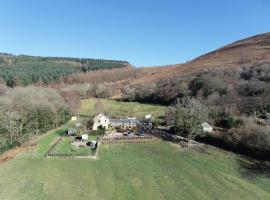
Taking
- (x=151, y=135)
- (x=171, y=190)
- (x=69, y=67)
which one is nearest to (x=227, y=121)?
(x=151, y=135)

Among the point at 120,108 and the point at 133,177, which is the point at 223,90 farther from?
the point at 133,177

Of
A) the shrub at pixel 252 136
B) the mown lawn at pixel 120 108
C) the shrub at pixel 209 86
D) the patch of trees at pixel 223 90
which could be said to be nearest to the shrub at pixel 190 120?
the shrub at pixel 252 136

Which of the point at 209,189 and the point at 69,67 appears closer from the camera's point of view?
the point at 209,189

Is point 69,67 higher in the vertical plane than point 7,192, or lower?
higher

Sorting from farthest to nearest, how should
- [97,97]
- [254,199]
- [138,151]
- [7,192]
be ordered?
[97,97] < [138,151] < [7,192] < [254,199]

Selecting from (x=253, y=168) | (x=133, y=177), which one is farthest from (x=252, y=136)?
(x=133, y=177)

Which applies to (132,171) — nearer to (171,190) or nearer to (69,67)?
(171,190)

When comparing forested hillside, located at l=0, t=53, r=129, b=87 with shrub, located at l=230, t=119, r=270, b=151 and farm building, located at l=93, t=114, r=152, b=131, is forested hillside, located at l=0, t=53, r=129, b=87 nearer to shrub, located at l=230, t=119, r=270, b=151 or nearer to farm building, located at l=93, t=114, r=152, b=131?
farm building, located at l=93, t=114, r=152, b=131
